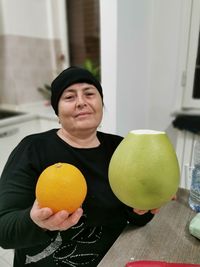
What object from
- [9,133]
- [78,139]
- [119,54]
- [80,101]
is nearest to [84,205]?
[78,139]

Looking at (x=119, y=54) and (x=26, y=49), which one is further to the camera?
(x=26, y=49)

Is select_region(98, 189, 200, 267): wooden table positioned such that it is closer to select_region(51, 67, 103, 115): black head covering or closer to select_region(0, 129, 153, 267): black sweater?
select_region(0, 129, 153, 267): black sweater

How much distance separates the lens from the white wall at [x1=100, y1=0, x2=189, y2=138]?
135 centimetres

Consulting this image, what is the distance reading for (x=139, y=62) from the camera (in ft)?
5.62

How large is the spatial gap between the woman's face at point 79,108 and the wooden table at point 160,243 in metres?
0.36

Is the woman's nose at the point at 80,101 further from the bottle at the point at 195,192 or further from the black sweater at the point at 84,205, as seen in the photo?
the bottle at the point at 195,192

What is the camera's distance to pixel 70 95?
0.73m

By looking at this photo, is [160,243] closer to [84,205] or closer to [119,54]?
[84,205]

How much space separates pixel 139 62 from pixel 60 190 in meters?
1.49

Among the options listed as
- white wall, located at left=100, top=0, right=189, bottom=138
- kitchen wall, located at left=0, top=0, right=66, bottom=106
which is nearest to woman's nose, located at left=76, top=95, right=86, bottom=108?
white wall, located at left=100, top=0, right=189, bottom=138

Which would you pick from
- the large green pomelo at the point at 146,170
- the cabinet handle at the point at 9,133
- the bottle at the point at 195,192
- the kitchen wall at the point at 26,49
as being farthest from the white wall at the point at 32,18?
the large green pomelo at the point at 146,170

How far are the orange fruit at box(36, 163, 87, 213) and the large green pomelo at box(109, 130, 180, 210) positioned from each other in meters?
0.08

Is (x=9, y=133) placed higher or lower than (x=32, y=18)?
lower

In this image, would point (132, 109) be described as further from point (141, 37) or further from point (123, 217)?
point (123, 217)
